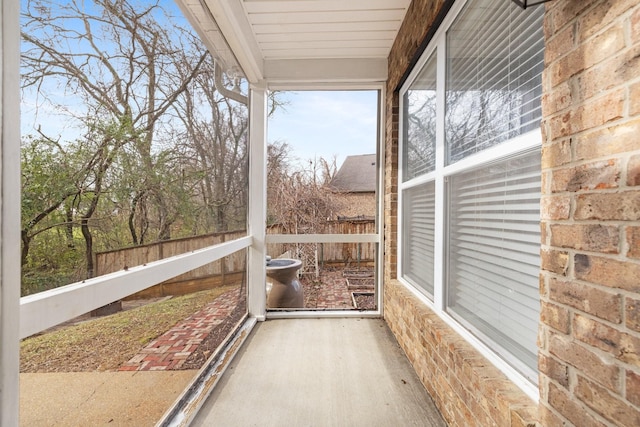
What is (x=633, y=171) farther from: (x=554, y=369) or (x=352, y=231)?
(x=352, y=231)

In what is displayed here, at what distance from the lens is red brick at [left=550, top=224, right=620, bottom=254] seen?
29.9 inches

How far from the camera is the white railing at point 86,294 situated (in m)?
0.85

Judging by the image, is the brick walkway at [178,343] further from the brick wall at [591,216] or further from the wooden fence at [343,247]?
the brick wall at [591,216]

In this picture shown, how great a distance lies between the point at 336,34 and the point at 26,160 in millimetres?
2581

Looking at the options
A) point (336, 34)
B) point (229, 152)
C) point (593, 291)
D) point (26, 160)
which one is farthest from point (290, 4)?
point (593, 291)

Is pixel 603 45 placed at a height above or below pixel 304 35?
below

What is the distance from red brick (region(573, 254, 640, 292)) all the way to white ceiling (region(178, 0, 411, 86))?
2150 millimetres

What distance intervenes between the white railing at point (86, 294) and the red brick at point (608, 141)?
1.54 meters

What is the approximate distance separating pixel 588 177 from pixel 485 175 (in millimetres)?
715

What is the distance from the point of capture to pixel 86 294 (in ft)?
3.36

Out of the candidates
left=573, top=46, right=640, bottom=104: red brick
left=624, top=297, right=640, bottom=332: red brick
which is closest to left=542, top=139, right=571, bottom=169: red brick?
left=573, top=46, right=640, bottom=104: red brick

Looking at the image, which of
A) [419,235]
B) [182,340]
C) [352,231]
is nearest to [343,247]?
[352,231]

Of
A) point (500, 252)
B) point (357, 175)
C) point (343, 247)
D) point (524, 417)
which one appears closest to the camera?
point (524, 417)

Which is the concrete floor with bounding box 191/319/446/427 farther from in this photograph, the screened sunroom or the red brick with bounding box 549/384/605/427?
the red brick with bounding box 549/384/605/427
